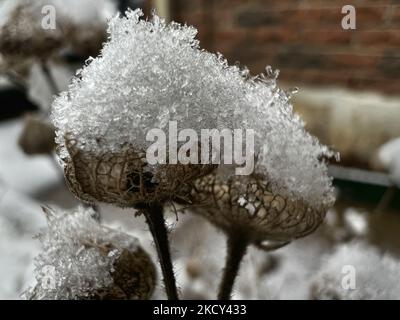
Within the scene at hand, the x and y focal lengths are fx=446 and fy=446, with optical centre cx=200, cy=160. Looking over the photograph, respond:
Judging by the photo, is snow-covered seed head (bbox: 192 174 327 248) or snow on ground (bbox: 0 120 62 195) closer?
snow-covered seed head (bbox: 192 174 327 248)

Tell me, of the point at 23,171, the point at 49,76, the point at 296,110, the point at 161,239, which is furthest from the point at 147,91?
the point at 23,171

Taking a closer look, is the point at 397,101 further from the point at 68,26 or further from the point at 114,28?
the point at 114,28

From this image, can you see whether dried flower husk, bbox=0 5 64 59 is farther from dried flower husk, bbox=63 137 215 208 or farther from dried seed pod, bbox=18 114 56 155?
dried flower husk, bbox=63 137 215 208

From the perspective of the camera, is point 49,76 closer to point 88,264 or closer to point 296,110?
point 88,264

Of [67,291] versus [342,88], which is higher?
[342,88]

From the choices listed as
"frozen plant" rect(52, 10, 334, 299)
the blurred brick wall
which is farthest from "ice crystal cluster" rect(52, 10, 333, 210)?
the blurred brick wall

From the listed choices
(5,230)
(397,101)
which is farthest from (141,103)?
(397,101)
